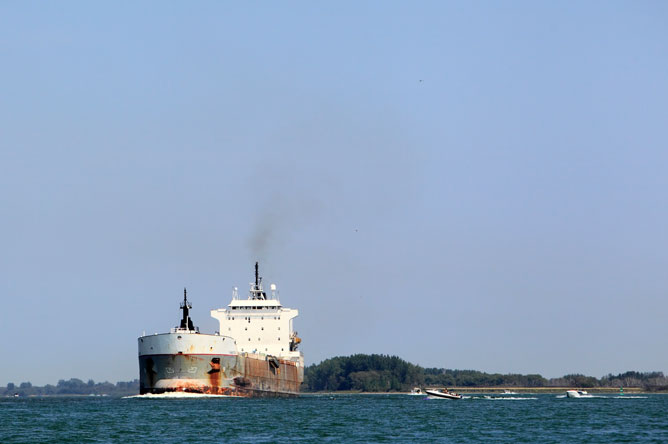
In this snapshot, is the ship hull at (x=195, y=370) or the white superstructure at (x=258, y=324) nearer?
the ship hull at (x=195, y=370)

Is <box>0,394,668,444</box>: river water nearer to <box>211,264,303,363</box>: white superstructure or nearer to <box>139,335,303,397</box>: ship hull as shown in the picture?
<box>139,335,303,397</box>: ship hull

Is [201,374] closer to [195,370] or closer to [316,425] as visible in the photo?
[195,370]

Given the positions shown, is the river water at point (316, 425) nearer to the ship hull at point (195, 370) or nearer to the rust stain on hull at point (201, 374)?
the rust stain on hull at point (201, 374)

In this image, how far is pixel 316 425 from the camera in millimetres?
64312

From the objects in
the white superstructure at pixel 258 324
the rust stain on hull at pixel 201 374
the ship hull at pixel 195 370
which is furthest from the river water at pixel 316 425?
the white superstructure at pixel 258 324

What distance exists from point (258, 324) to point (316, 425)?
41.6 m

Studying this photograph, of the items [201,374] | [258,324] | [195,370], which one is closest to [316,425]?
[195,370]

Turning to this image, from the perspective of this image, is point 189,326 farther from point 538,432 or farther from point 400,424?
point 538,432

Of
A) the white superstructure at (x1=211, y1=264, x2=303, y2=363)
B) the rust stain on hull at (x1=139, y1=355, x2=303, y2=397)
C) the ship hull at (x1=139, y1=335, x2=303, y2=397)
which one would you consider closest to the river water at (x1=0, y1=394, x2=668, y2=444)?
the rust stain on hull at (x1=139, y1=355, x2=303, y2=397)

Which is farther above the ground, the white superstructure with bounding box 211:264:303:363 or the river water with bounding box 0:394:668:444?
the white superstructure with bounding box 211:264:303:363

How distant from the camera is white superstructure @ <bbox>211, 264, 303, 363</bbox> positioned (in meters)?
105

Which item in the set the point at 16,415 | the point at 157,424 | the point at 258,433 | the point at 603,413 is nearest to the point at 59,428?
the point at 157,424

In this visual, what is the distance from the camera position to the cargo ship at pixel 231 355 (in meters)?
85.9

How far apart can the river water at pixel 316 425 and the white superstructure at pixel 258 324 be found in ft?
60.3
